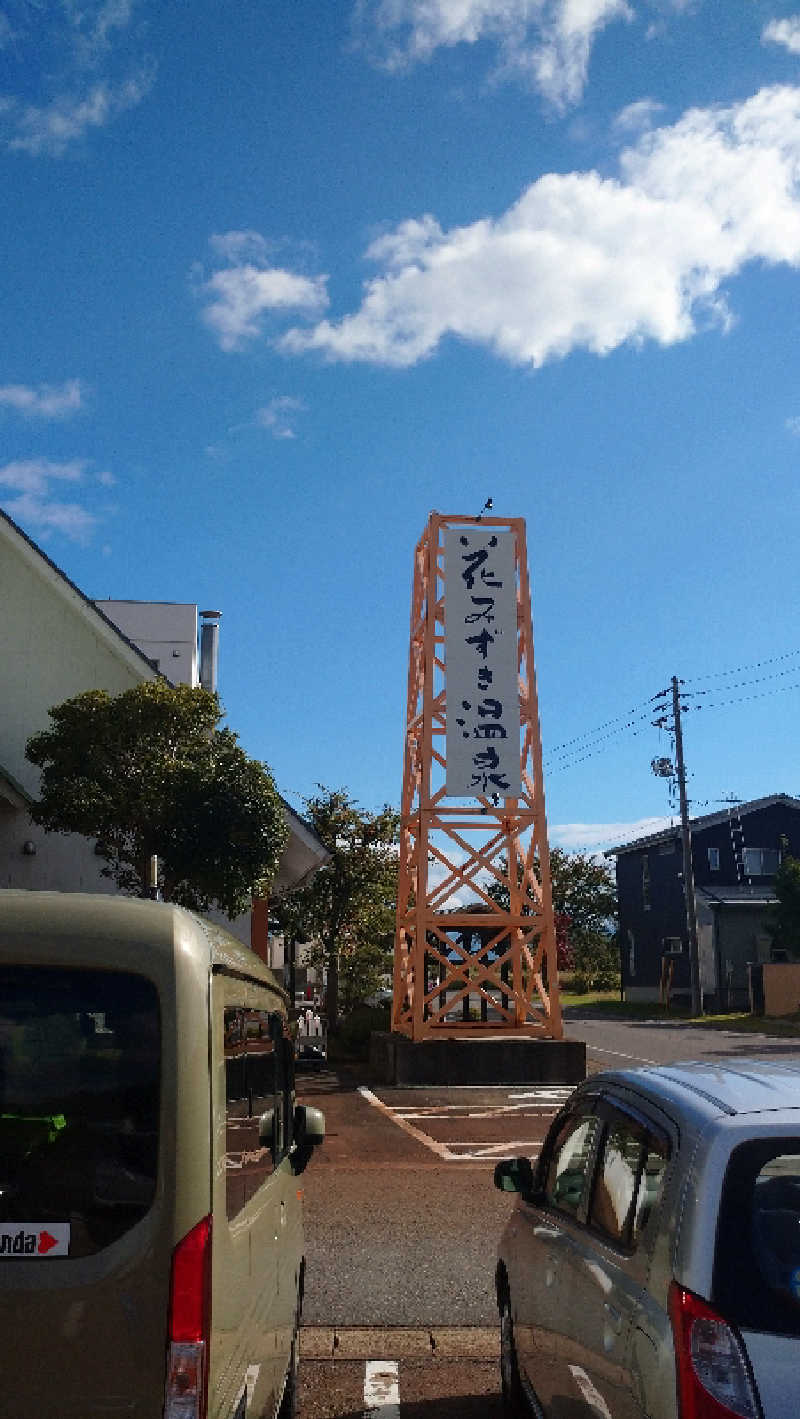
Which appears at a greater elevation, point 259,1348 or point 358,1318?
point 259,1348

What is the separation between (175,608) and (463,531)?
→ 45.1ft

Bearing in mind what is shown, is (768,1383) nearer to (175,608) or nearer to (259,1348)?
(259,1348)

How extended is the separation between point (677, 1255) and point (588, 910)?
66.0 meters

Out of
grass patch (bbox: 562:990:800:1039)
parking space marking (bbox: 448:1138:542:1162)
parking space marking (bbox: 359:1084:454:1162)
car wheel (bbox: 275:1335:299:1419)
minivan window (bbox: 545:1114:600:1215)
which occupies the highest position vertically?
minivan window (bbox: 545:1114:600:1215)

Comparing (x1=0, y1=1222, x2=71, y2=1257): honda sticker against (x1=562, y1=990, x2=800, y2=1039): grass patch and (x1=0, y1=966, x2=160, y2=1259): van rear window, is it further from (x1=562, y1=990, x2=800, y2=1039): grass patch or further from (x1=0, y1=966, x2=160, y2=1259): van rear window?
(x1=562, y1=990, x2=800, y2=1039): grass patch

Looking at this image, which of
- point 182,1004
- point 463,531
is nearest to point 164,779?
point 463,531

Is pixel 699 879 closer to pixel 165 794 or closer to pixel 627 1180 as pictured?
pixel 165 794

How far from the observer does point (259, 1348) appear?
3473mm

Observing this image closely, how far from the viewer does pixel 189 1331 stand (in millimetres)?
2607

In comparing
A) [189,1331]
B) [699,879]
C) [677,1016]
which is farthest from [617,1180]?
[699,879]

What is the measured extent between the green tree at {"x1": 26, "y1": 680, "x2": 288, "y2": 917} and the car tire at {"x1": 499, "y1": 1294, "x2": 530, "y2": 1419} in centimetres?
900

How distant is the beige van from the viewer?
2555 mm

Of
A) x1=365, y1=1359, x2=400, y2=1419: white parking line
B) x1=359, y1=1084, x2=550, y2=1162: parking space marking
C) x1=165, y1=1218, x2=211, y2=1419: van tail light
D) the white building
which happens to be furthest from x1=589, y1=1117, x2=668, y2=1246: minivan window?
the white building

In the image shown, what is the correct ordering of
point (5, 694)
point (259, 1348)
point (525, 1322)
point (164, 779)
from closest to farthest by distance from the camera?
point (259, 1348)
point (525, 1322)
point (164, 779)
point (5, 694)
